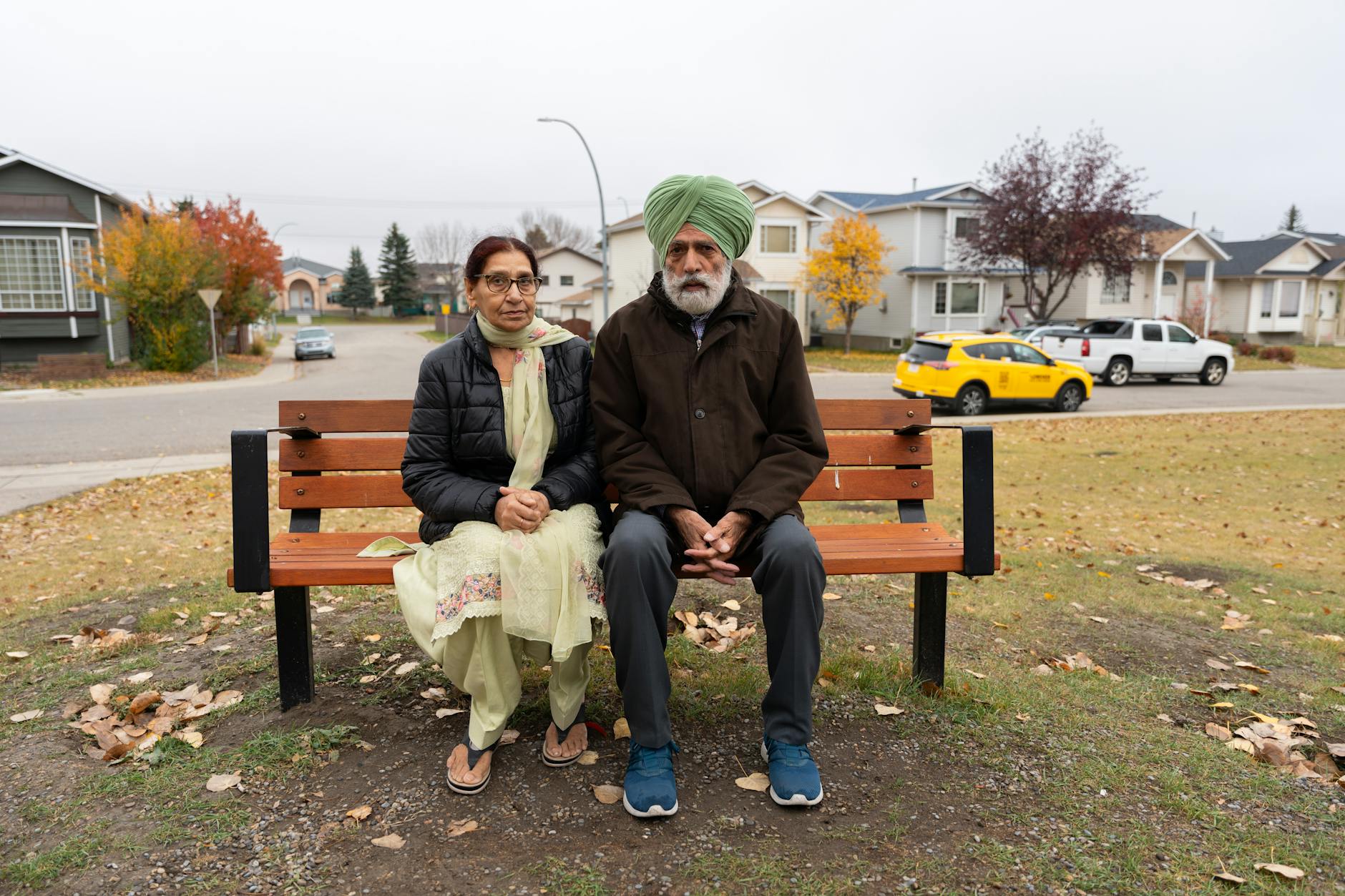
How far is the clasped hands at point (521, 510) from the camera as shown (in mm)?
2936

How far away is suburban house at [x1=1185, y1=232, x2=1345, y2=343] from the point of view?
46.0 metres

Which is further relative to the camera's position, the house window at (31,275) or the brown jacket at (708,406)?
the house window at (31,275)

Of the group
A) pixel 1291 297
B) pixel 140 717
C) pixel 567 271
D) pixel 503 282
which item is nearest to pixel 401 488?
pixel 503 282

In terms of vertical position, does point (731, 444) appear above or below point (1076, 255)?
below

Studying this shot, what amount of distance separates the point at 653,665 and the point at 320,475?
5.46 ft

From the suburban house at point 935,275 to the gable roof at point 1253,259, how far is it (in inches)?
473

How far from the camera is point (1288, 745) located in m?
3.22

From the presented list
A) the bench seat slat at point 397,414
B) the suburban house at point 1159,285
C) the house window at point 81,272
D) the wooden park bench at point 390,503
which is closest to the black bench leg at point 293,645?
the wooden park bench at point 390,503

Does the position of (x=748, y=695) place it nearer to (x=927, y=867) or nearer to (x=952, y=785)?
(x=952, y=785)

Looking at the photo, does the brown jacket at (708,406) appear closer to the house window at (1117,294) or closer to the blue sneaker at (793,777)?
the blue sneaker at (793,777)

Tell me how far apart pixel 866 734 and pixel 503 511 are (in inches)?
58.0

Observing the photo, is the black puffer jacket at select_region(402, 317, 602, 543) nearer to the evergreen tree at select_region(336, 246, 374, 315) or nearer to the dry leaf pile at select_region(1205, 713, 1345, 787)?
the dry leaf pile at select_region(1205, 713, 1345, 787)

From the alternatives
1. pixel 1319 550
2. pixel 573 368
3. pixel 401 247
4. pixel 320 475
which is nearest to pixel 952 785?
pixel 573 368

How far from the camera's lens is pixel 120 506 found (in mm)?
7934
